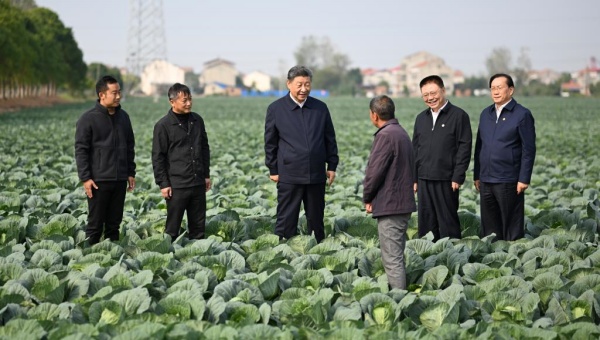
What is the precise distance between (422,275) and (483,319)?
3.02 ft

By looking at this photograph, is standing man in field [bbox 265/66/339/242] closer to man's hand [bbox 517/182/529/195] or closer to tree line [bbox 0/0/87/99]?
man's hand [bbox 517/182/529/195]

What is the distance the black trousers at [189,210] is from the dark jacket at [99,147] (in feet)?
1.53

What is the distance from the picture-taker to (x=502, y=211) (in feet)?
22.8

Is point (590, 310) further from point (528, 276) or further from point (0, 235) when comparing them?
Result: point (0, 235)

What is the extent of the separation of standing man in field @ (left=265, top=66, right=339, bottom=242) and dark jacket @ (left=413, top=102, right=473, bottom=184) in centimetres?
81

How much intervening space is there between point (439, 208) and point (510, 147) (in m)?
0.78

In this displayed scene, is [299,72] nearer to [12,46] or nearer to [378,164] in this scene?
[378,164]

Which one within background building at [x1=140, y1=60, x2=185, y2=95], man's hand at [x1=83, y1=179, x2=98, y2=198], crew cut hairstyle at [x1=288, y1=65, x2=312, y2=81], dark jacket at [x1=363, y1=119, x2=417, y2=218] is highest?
background building at [x1=140, y1=60, x2=185, y2=95]

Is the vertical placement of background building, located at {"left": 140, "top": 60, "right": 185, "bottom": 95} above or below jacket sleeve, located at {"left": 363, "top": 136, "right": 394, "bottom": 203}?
above

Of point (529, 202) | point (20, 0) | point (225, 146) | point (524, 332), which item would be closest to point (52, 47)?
point (20, 0)

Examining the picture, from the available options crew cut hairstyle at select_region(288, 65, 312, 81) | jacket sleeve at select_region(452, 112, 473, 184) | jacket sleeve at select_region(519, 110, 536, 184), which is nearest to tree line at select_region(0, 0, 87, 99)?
crew cut hairstyle at select_region(288, 65, 312, 81)

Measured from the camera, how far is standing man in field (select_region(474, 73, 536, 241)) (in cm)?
675

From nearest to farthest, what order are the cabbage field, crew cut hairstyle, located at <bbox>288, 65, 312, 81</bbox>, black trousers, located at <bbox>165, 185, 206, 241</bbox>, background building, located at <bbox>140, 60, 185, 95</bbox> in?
the cabbage field < crew cut hairstyle, located at <bbox>288, 65, 312, 81</bbox> < black trousers, located at <bbox>165, 185, 206, 241</bbox> < background building, located at <bbox>140, 60, 185, 95</bbox>

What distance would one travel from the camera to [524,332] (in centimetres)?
439
